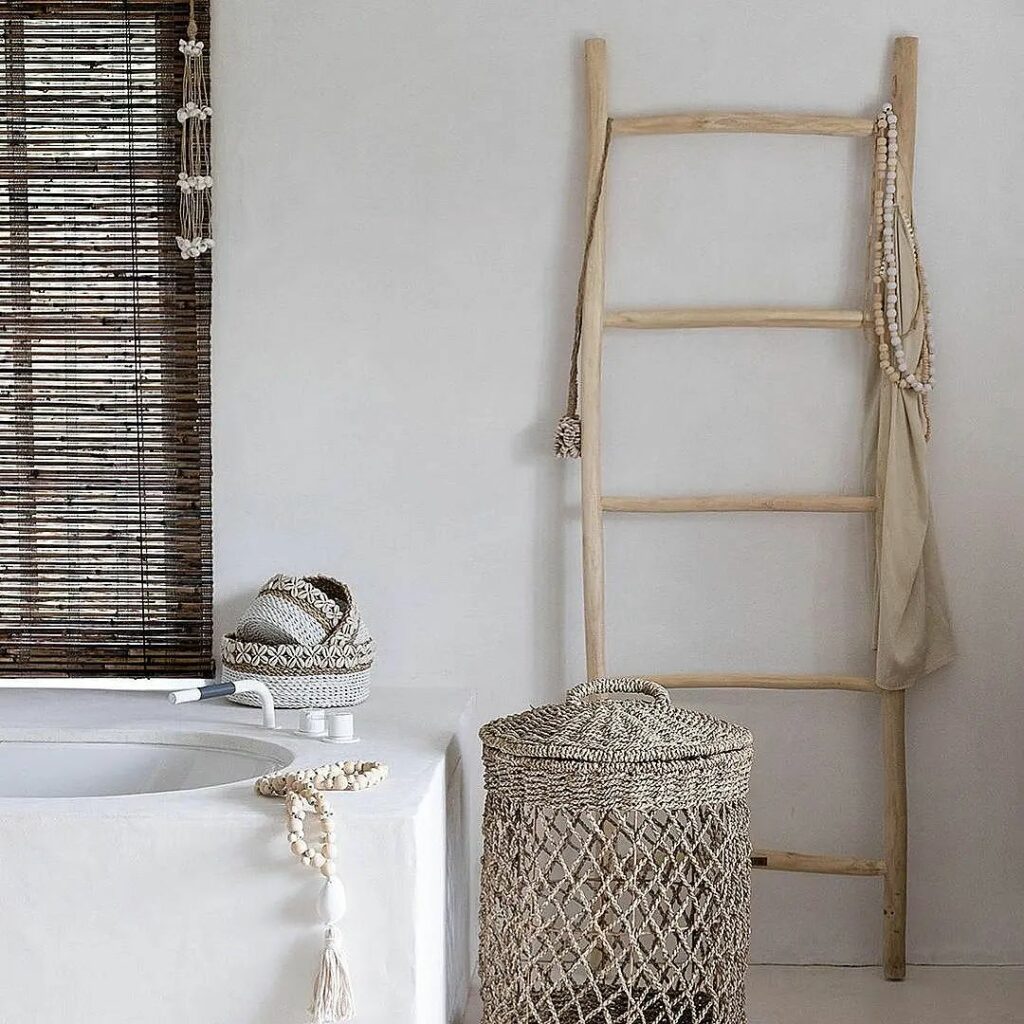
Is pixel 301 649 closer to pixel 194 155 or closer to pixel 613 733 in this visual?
pixel 613 733

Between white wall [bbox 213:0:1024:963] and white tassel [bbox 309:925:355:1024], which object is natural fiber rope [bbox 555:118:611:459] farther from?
white tassel [bbox 309:925:355:1024]

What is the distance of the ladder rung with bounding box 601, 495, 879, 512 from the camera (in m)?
2.75

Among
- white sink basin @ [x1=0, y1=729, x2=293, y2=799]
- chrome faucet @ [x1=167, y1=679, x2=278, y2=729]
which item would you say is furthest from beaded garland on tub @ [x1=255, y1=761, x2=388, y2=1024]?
white sink basin @ [x1=0, y1=729, x2=293, y2=799]

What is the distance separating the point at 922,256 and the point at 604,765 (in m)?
1.36

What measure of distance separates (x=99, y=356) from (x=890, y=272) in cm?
167

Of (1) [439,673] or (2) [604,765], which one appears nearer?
(2) [604,765]

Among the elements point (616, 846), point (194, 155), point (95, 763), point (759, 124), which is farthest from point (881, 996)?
point (194, 155)

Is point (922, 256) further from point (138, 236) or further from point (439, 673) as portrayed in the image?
point (138, 236)

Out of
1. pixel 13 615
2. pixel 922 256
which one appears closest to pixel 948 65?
pixel 922 256

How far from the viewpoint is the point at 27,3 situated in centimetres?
279

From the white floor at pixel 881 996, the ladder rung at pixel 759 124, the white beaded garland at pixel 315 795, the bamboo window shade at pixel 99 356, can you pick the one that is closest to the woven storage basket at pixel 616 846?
the white beaded garland at pixel 315 795

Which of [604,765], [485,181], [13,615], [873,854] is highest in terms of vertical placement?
[485,181]

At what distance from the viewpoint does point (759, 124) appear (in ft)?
8.91

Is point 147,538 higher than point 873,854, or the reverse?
point 147,538
